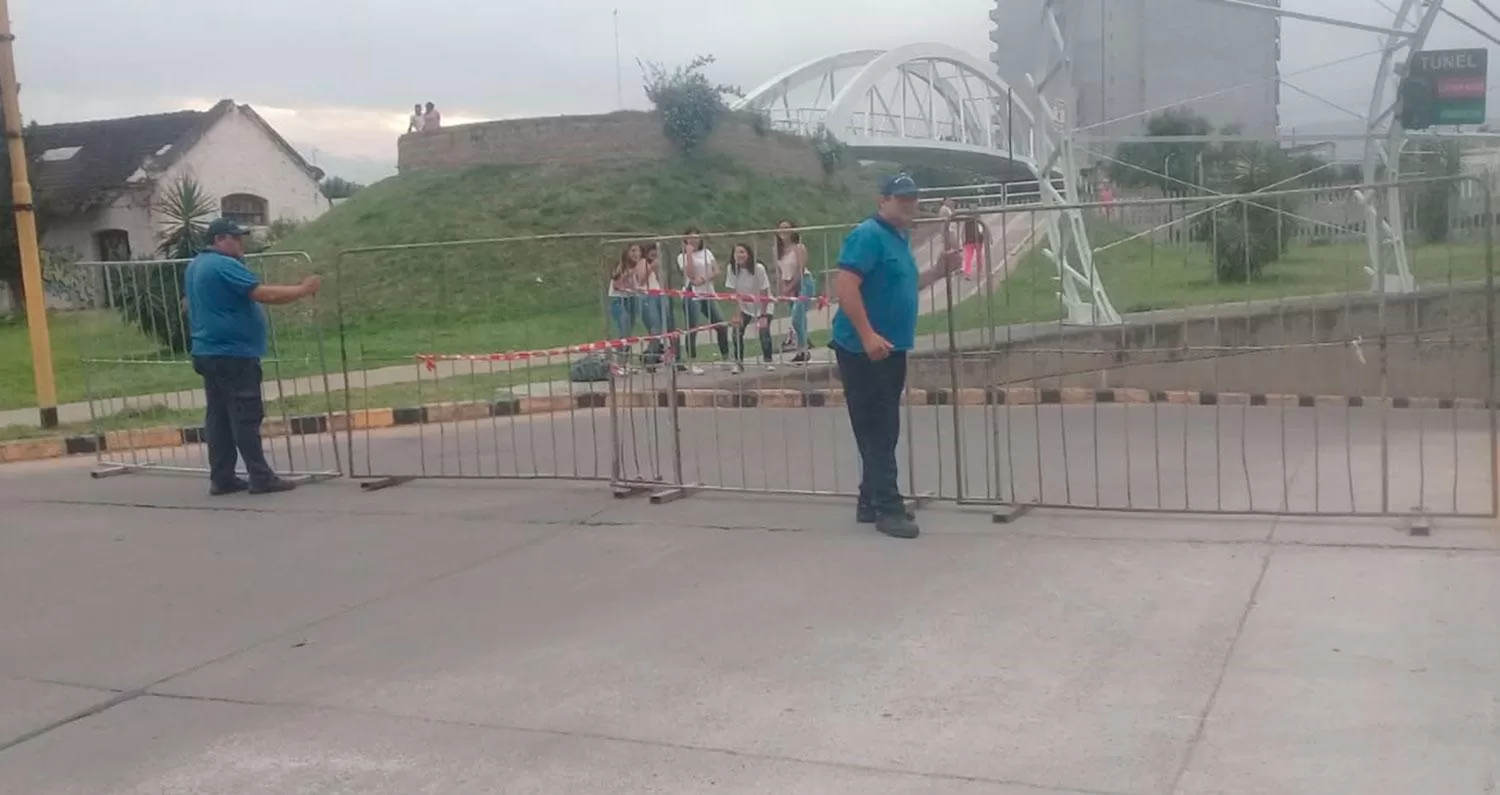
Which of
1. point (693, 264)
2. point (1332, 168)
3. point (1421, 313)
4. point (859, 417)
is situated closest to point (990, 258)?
point (859, 417)

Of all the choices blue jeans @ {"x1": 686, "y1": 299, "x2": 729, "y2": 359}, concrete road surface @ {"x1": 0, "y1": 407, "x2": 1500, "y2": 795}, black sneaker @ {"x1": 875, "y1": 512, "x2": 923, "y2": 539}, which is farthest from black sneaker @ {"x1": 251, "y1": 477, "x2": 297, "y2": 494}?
black sneaker @ {"x1": 875, "y1": 512, "x2": 923, "y2": 539}

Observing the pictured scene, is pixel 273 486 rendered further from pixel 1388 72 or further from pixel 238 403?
pixel 1388 72

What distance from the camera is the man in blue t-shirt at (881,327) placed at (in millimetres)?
7004

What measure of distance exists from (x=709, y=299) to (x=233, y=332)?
371 centimetres

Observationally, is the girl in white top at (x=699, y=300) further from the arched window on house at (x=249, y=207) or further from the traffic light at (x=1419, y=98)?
the arched window on house at (x=249, y=207)

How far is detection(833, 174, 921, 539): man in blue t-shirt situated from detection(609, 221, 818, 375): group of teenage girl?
1.27 metres

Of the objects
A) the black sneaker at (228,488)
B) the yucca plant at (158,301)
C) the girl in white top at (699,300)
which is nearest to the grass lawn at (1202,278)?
the girl in white top at (699,300)

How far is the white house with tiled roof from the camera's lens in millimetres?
38875

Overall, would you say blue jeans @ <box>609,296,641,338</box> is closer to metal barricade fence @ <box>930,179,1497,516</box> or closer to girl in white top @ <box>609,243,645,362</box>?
girl in white top @ <box>609,243,645,362</box>

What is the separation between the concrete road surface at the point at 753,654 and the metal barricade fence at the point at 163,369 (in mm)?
2747

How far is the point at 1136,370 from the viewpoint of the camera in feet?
48.8

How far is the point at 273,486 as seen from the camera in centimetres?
939

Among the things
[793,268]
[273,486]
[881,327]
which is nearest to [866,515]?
[881,327]

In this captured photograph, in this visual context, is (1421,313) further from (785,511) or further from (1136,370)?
(785,511)
